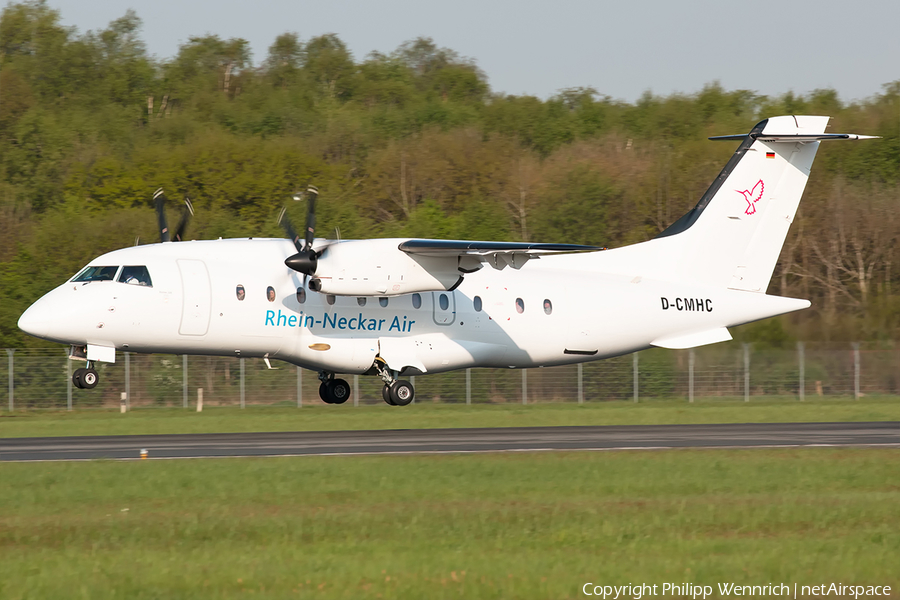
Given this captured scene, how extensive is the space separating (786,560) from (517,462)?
744 cm

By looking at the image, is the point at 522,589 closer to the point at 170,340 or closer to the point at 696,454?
the point at 696,454

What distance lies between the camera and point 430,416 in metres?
31.0

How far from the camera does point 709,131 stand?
59.2 m

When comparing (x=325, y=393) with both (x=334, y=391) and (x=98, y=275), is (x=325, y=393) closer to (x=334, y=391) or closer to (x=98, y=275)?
(x=334, y=391)

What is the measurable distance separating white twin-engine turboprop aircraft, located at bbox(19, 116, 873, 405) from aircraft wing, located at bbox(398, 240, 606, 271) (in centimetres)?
4

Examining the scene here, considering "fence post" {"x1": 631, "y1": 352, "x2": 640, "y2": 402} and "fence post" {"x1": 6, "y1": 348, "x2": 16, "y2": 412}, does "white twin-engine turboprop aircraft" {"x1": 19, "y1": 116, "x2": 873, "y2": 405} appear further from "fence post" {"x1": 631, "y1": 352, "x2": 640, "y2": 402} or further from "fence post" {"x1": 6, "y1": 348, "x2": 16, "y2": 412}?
"fence post" {"x1": 6, "y1": 348, "x2": 16, "y2": 412}

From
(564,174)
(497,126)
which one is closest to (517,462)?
(564,174)

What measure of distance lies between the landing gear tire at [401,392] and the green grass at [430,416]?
1.70m

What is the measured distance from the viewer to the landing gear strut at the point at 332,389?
25812 millimetres

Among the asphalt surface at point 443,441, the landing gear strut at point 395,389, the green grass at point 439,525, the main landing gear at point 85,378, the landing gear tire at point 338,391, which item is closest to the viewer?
the green grass at point 439,525

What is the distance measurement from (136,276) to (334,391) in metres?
5.67

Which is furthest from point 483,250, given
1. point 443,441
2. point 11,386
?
point 11,386

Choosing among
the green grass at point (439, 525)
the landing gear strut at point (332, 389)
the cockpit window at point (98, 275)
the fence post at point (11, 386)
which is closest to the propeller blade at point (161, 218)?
the cockpit window at point (98, 275)

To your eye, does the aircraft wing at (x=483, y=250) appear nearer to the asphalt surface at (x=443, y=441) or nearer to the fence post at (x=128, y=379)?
the asphalt surface at (x=443, y=441)
